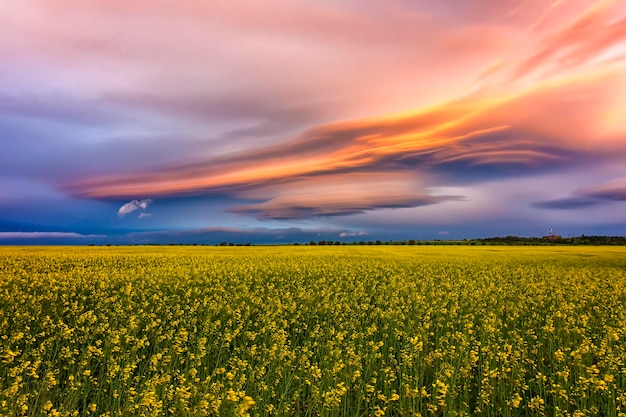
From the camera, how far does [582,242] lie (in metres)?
79.7

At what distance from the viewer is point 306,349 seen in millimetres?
8461

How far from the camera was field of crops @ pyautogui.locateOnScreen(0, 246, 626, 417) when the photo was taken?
6.91m

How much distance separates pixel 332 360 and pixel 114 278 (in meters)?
14.1

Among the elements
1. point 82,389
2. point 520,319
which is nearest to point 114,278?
point 82,389

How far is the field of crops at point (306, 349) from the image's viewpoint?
691 centimetres

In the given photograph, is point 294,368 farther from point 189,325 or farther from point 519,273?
point 519,273

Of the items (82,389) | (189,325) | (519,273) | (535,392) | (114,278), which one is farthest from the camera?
(519,273)

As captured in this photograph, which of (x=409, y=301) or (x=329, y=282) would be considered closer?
(x=409, y=301)

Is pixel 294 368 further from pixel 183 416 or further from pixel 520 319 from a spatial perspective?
pixel 520 319

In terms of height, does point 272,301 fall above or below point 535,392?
above

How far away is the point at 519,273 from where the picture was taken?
2600cm

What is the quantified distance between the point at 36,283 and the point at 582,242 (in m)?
88.5

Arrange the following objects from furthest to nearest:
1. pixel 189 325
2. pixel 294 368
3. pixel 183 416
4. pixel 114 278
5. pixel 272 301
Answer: pixel 114 278
pixel 272 301
pixel 189 325
pixel 294 368
pixel 183 416

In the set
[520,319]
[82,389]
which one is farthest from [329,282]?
[82,389]
